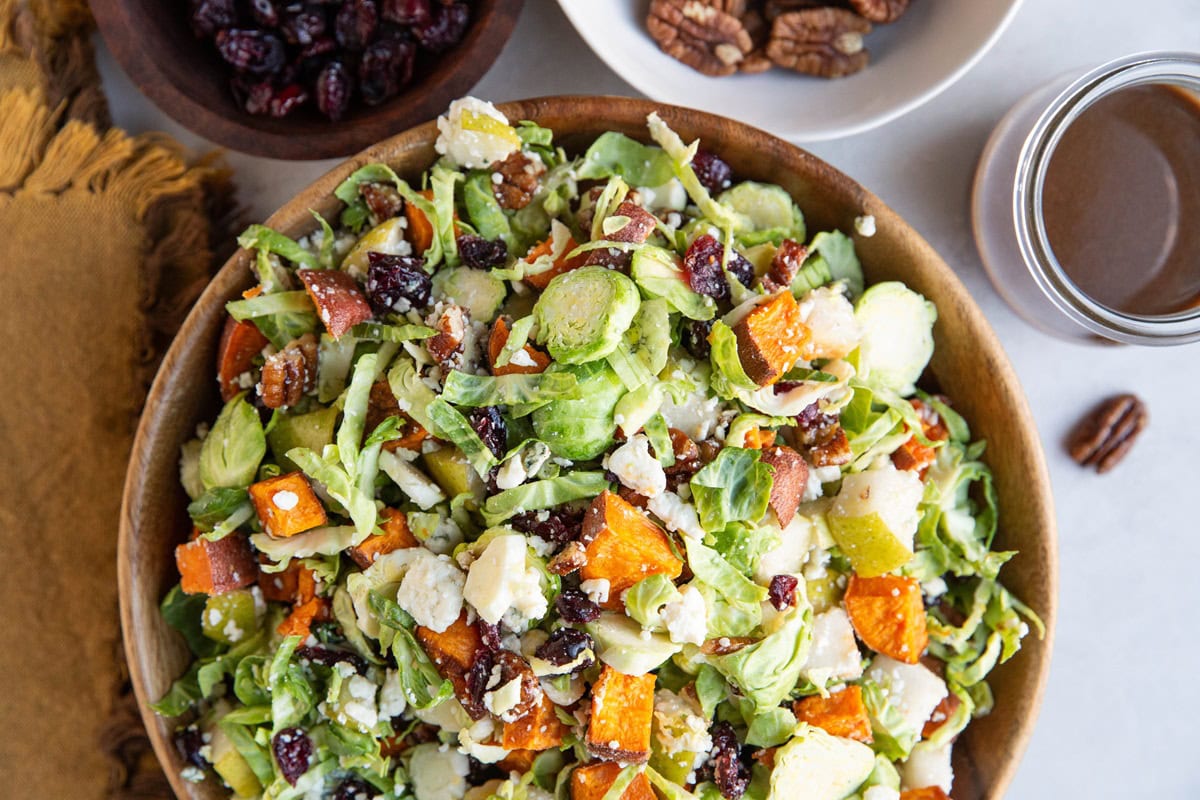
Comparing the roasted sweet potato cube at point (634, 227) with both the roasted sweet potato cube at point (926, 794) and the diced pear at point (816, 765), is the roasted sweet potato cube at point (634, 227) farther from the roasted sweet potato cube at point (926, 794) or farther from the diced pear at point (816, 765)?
the roasted sweet potato cube at point (926, 794)

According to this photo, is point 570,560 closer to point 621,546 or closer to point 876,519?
point 621,546

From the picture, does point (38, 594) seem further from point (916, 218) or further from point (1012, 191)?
point (1012, 191)

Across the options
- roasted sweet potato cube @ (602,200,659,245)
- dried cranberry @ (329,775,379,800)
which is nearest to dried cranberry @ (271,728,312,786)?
dried cranberry @ (329,775,379,800)

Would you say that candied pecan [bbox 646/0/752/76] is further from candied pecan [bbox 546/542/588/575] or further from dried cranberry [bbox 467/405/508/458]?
candied pecan [bbox 546/542/588/575]

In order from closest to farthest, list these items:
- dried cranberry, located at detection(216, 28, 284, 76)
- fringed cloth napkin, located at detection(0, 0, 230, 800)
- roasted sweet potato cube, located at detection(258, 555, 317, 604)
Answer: roasted sweet potato cube, located at detection(258, 555, 317, 604) → dried cranberry, located at detection(216, 28, 284, 76) → fringed cloth napkin, located at detection(0, 0, 230, 800)

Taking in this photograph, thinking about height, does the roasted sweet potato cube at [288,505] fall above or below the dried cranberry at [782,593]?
below

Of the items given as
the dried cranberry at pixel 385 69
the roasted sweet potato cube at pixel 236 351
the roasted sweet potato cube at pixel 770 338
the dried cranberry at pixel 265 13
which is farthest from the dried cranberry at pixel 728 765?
the dried cranberry at pixel 265 13
